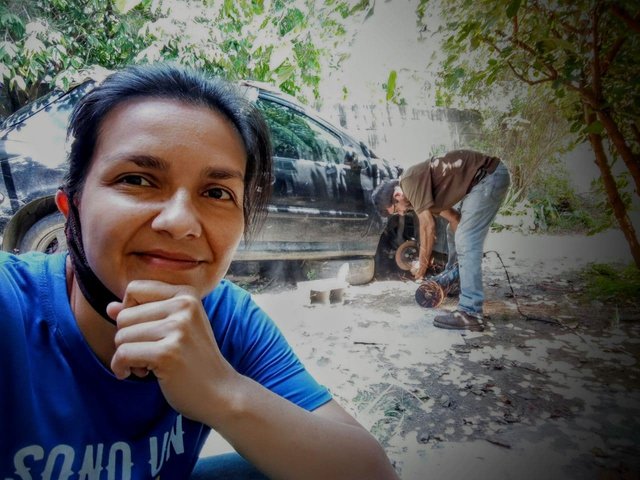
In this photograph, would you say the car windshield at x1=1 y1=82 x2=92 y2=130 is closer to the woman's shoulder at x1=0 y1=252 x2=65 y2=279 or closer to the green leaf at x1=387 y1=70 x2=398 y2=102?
the woman's shoulder at x1=0 y1=252 x2=65 y2=279

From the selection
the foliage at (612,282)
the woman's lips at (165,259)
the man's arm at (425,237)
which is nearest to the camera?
the woman's lips at (165,259)

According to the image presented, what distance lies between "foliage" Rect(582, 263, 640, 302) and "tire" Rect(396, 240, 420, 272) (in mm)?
679

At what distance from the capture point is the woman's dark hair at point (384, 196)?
1.85m

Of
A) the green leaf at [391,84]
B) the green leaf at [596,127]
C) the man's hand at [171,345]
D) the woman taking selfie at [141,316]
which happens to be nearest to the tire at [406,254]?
the green leaf at [391,84]

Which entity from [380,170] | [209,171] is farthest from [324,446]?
[380,170]

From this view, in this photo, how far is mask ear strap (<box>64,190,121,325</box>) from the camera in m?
0.80

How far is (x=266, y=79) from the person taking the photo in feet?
5.96

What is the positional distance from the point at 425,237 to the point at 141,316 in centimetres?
140

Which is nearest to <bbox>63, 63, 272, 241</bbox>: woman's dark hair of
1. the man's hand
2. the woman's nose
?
the woman's nose

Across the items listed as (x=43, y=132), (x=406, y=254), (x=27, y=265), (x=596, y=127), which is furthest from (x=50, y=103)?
(x=596, y=127)

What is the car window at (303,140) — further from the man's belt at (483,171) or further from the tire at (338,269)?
the man's belt at (483,171)

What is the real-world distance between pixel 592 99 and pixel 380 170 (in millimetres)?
848

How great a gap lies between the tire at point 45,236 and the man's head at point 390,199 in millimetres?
1396

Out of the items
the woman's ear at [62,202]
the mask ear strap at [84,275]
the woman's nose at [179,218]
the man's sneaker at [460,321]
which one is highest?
the woman's ear at [62,202]
